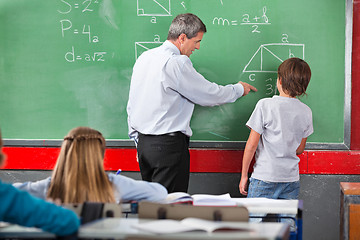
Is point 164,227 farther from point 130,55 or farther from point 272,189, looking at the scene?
point 130,55

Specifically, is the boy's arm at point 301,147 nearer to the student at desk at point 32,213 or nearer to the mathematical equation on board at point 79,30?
the mathematical equation on board at point 79,30

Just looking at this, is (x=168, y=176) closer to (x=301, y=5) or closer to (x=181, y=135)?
Result: (x=181, y=135)

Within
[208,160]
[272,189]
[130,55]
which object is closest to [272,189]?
[272,189]

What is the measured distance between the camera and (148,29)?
11.4ft

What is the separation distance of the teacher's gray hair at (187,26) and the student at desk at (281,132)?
59cm

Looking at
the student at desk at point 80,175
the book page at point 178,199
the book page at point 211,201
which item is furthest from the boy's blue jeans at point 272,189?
the student at desk at point 80,175

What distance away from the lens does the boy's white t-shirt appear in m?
2.92

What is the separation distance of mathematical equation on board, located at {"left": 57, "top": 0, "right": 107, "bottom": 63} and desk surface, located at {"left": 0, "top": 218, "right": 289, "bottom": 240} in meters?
2.05

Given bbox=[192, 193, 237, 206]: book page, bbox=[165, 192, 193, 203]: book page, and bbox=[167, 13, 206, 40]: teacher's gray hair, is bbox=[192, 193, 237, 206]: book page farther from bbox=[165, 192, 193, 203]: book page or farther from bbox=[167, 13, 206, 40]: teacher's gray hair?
bbox=[167, 13, 206, 40]: teacher's gray hair

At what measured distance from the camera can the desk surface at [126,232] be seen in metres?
1.39

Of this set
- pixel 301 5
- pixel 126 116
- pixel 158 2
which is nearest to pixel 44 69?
pixel 126 116

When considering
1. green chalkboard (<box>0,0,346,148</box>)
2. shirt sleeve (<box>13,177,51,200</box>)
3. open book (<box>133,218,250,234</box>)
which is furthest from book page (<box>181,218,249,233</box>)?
green chalkboard (<box>0,0,346,148</box>)

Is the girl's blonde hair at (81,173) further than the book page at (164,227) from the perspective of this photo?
Yes

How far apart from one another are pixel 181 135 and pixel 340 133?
3.68ft
